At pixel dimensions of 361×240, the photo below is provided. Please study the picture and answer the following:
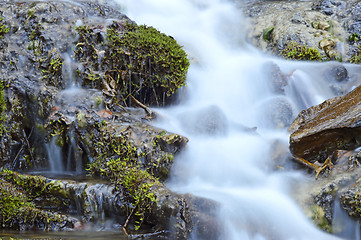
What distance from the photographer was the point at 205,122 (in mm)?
6156

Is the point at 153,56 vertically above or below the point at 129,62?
above

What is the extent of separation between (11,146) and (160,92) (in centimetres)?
260

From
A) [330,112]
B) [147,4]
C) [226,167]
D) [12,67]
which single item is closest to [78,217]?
[226,167]

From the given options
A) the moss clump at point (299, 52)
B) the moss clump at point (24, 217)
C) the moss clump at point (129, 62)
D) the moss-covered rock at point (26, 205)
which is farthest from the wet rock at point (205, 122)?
the moss clump at point (299, 52)

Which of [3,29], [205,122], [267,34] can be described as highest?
[267,34]

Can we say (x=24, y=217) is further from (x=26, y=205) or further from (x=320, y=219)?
(x=320, y=219)

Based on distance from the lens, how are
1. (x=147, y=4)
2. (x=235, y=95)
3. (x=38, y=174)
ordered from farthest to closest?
(x=147, y=4) < (x=235, y=95) < (x=38, y=174)

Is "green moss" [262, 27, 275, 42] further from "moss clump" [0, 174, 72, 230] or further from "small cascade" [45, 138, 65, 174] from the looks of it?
"moss clump" [0, 174, 72, 230]

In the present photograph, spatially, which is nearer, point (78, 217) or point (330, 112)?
point (78, 217)

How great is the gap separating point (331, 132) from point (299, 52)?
505cm

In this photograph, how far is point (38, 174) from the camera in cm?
513

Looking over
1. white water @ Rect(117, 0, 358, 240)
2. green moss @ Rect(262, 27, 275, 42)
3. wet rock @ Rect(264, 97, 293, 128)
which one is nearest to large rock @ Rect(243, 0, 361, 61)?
green moss @ Rect(262, 27, 275, 42)

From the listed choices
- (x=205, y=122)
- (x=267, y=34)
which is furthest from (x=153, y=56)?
(x=267, y=34)

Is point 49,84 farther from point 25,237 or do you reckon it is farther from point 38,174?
point 25,237
